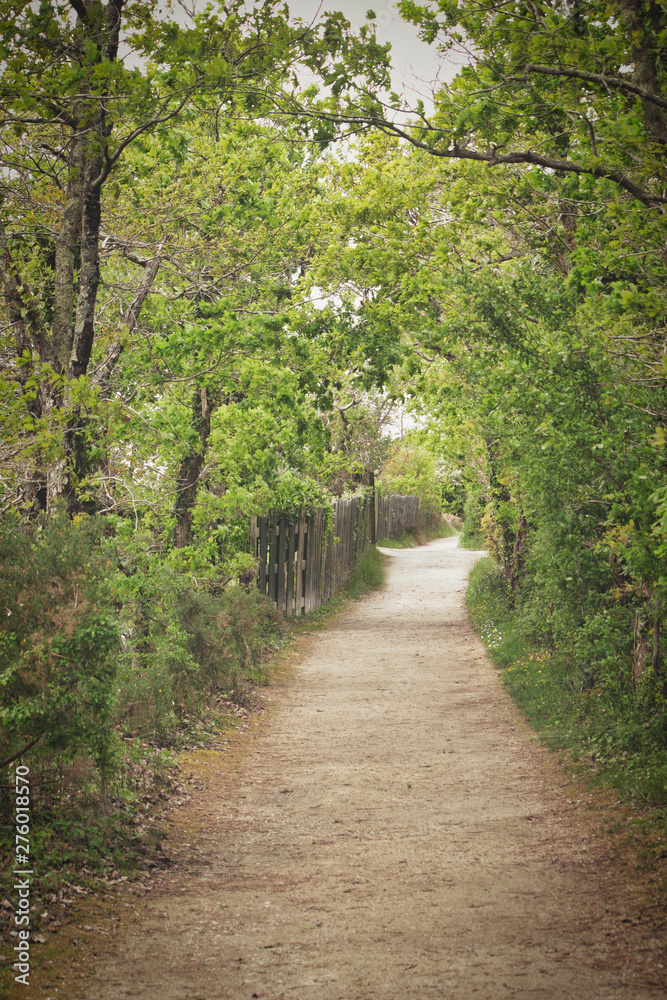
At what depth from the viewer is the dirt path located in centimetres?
404

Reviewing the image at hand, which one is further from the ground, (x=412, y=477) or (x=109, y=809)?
(x=412, y=477)

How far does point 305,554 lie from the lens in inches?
664

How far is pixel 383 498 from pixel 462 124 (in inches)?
1169

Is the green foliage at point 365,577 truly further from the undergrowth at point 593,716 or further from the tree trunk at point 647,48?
the tree trunk at point 647,48

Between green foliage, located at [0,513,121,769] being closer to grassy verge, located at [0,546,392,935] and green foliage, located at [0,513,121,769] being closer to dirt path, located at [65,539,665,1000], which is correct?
grassy verge, located at [0,546,392,935]

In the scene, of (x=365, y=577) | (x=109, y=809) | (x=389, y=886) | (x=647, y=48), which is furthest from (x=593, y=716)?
(x=365, y=577)

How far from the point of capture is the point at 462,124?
7.14m

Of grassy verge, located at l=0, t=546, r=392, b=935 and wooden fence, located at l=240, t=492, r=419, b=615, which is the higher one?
wooden fence, located at l=240, t=492, r=419, b=615

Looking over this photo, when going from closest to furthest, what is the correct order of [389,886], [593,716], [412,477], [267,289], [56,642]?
1. [56,642]
2. [389,886]
3. [593,716]
4. [267,289]
5. [412,477]

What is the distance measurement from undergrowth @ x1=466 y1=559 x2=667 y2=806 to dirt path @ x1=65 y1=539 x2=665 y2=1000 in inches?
13.9

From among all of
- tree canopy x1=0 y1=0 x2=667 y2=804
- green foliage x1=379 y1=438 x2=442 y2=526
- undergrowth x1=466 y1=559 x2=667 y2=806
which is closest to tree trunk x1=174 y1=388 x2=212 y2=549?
tree canopy x1=0 y1=0 x2=667 y2=804

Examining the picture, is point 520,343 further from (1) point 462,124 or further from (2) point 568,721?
(2) point 568,721

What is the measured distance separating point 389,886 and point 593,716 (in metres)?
3.43

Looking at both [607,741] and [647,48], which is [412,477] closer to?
[607,741]
